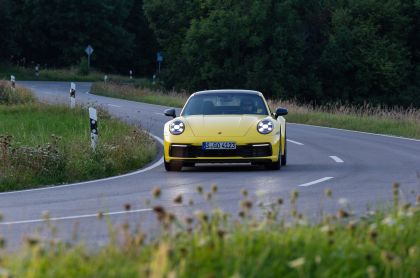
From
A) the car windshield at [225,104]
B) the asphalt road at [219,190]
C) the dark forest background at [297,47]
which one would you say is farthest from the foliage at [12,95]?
the dark forest background at [297,47]

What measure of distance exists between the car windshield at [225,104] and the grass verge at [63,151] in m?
1.54

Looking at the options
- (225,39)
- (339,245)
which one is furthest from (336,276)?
(225,39)

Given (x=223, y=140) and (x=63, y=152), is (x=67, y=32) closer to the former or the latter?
(x=63, y=152)

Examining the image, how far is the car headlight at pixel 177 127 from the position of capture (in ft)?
58.3

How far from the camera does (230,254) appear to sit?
233 inches

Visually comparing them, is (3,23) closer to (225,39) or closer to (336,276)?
(225,39)

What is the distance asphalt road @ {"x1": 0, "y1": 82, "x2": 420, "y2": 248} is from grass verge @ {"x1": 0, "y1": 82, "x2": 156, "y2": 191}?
0.59 meters

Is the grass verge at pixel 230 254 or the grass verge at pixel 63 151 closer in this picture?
the grass verge at pixel 230 254

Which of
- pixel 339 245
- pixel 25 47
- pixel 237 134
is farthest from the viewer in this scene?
pixel 25 47

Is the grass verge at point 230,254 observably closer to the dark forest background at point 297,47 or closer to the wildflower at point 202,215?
the wildflower at point 202,215

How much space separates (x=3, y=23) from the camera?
3578 inches

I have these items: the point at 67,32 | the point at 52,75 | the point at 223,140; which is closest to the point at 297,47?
the point at 52,75

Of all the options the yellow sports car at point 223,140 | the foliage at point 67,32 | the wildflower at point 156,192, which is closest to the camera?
the wildflower at point 156,192

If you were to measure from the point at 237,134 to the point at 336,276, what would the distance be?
11.8 meters
